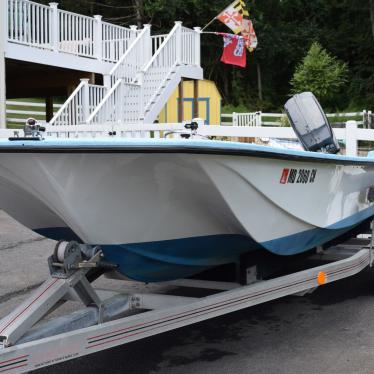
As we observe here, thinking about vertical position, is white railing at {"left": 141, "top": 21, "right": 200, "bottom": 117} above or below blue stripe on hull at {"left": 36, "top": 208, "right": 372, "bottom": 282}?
above

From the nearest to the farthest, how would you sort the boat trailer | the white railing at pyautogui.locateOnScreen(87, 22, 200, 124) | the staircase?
the boat trailer, the staircase, the white railing at pyautogui.locateOnScreen(87, 22, 200, 124)

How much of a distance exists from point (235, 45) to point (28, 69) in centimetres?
1134

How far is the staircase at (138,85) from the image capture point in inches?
568

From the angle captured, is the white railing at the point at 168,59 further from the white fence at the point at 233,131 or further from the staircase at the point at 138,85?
→ the white fence at the point at 233,131

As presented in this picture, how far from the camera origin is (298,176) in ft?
13.9

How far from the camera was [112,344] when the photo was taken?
3.59m

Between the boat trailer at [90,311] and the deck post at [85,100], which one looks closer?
the boat trailer at [90,311]

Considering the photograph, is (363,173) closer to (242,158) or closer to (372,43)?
(242,158)

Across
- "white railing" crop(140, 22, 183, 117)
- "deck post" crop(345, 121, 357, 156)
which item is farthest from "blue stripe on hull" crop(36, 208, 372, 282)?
"white railing" crop(140, 22, 183, 117)

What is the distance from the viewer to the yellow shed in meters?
20.2

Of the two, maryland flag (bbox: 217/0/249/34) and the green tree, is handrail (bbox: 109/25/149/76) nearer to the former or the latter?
maryland flag (bbox: 217/0/249/34)

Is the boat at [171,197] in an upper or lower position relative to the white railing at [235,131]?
lower

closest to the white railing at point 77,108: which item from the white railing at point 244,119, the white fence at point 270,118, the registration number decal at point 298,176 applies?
the registration number decal at point 298,176

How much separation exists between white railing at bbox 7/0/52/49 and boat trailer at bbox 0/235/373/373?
11.3 metres
